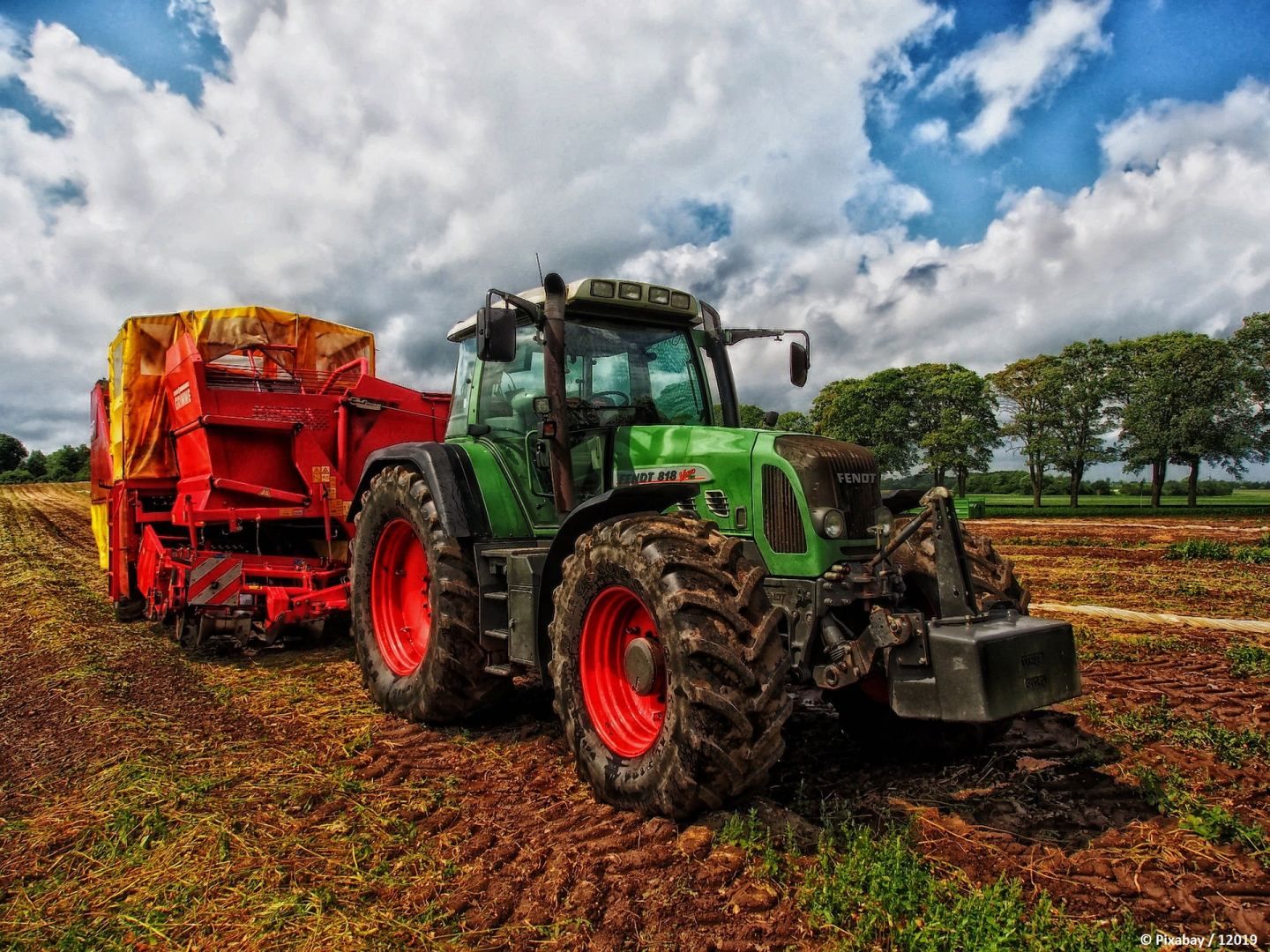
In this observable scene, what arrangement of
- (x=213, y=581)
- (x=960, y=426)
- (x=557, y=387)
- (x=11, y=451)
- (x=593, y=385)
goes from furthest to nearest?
(x=11, y=451), (x=960, y=426), (x=213, y=581), (x=593, y=385), (x=557, y=387)

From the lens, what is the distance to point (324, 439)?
825 cm

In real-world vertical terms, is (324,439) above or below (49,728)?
above

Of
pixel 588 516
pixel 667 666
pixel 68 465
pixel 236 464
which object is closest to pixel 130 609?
pixel 236 464

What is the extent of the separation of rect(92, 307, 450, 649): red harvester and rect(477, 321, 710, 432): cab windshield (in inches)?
118

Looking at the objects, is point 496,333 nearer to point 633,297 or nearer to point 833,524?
point 633,297

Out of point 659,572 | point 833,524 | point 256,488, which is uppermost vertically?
point 256,488

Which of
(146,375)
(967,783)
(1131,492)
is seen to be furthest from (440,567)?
(1131,492)

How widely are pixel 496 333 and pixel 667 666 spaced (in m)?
2.00

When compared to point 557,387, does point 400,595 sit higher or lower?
lower

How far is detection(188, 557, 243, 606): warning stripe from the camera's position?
730cm

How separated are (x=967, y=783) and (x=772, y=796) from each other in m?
1.00

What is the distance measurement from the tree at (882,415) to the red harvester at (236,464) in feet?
139

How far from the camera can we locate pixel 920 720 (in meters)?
4.37

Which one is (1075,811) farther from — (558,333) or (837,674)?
(558,333)
